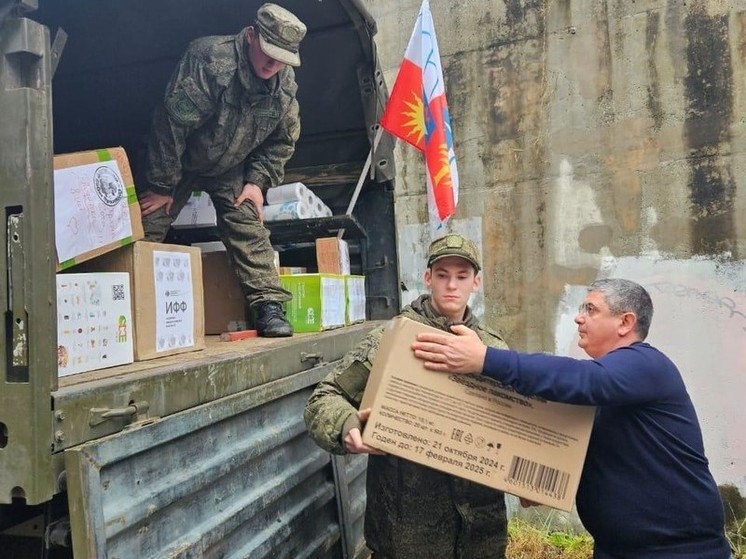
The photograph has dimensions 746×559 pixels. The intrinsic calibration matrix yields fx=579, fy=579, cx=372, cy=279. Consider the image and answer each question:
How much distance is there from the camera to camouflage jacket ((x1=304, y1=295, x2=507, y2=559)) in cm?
175

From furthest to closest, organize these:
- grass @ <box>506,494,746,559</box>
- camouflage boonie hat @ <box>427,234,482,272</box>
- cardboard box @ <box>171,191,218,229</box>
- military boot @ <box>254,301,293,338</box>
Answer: grass @ <box>506,494,746,559</box>
cardboard box @ <box>171,191,218,229</box>
military boot @ <box>254,301,293,338</box>
camouflage boonie hat @ <box>427,234,482,272</box>

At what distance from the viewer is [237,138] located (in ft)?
8.61

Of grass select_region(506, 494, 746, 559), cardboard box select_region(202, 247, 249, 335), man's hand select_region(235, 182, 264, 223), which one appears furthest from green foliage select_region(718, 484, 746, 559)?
man's hand select_region(235, 182, 264, 223)

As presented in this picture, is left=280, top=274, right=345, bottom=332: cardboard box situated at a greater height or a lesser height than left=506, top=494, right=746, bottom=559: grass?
greater

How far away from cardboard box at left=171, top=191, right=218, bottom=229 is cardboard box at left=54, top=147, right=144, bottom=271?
1359 mm

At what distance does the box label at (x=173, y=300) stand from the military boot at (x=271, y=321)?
1.64ft

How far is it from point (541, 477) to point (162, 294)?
50.2 inches

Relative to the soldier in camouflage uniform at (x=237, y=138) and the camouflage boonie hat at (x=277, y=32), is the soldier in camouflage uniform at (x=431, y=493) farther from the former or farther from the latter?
the camouflage boonie hat at (x=277, y=32)

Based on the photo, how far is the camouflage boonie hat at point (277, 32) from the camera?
7.50 feet

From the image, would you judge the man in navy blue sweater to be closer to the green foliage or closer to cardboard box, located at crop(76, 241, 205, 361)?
cardboard box, located at crop(76, 241, 205, 361)

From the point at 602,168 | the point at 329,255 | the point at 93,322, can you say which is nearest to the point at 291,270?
Result: the point at 329,255

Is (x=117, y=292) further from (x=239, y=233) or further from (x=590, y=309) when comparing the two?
(x=590, y=309)

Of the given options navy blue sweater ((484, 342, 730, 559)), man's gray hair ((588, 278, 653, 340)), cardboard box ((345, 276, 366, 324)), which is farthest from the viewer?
cardboard box ((345, 276, 366, 324))

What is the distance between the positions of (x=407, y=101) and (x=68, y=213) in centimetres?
211
